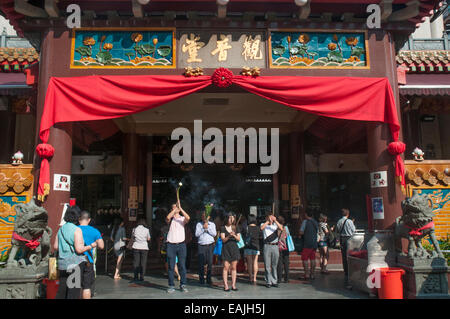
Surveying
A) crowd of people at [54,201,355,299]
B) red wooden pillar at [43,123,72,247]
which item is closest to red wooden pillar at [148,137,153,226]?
crowd of people at [54,201,355,299]

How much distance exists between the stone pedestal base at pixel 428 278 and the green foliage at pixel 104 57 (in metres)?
6.94

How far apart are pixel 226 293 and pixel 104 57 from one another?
5347 millimetres

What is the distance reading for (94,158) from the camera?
12.1m

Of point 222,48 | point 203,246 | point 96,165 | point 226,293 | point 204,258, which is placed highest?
point 222,48

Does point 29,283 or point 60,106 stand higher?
point 60,106

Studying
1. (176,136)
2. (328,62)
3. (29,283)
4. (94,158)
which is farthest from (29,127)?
(328,62)

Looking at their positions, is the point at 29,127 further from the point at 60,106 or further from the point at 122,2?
the point at 122,2

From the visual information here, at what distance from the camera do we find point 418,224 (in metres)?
6.20

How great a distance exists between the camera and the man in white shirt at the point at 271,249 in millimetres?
7344

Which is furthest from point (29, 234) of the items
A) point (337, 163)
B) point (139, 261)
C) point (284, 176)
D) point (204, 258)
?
point (337, 163)

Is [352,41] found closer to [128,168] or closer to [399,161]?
[399,161]

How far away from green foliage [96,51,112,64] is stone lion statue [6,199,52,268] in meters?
3.19
